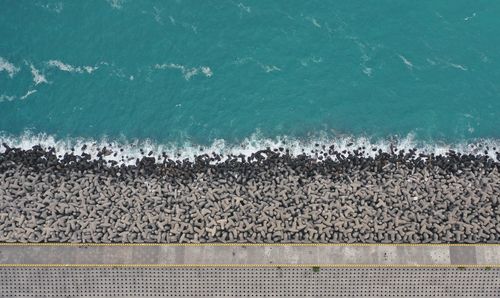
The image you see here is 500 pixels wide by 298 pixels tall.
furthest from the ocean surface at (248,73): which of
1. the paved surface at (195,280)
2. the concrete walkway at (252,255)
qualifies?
the paved surface at (195,280)

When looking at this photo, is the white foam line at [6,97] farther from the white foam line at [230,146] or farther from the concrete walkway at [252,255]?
the concrete walkway at [252,255]

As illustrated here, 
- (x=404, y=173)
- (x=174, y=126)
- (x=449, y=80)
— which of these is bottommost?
(x=404, y=173)

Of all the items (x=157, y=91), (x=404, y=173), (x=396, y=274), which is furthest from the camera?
(x=157, y=91)

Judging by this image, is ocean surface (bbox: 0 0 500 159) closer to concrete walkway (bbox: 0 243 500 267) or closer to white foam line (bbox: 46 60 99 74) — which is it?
white foam line (bbox: 46 60 99 74)

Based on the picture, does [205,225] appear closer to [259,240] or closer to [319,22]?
[259,240]

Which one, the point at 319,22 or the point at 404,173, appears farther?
the point at 319,22

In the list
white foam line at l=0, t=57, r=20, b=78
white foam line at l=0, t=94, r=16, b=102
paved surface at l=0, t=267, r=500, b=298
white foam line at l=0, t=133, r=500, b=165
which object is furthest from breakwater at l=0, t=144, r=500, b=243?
white foam line at l=0, t=57, r=20, b=78

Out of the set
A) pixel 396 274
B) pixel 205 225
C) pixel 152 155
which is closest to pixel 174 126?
pixel 152 155

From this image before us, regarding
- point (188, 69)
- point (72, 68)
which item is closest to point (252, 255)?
point (188, 69)
